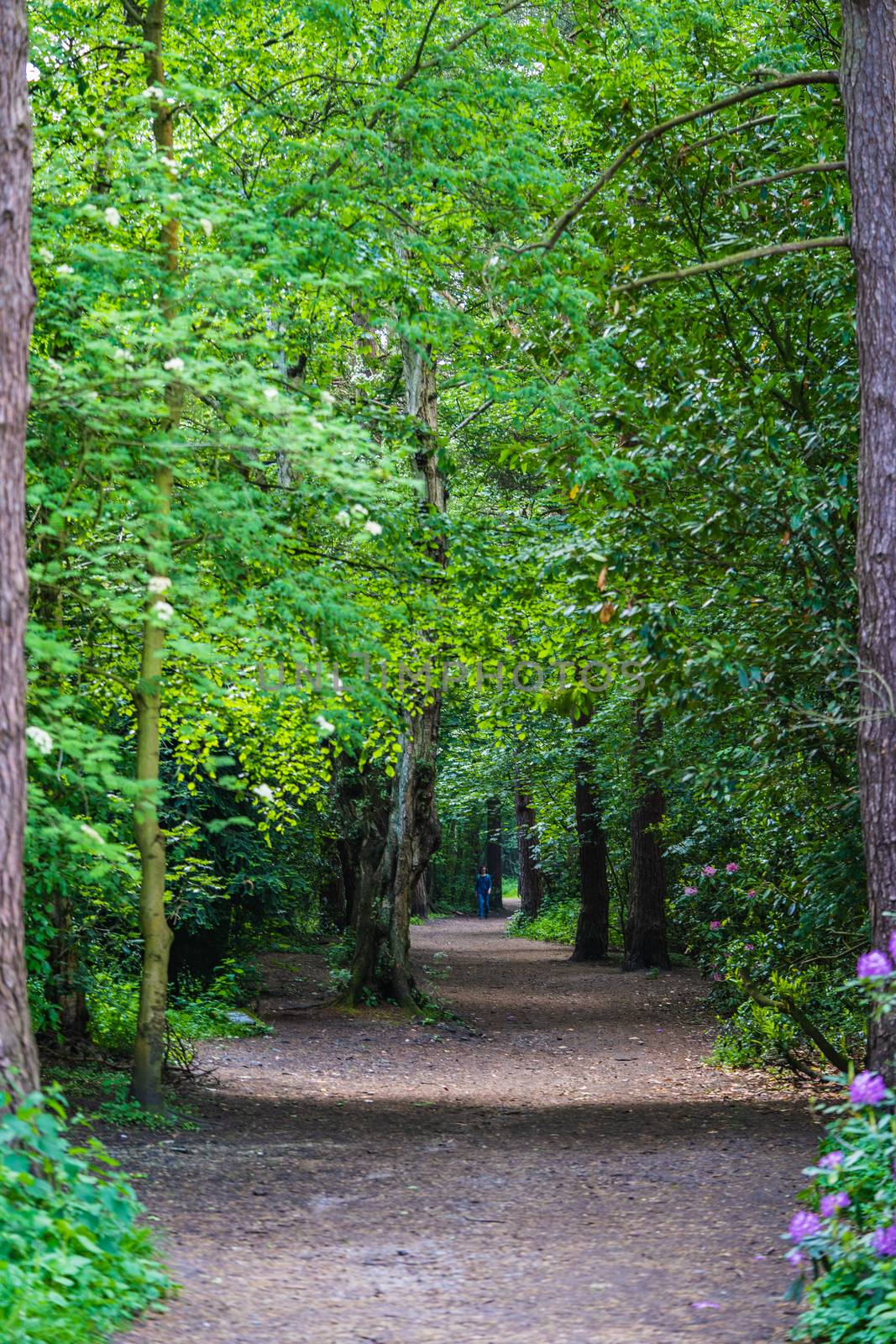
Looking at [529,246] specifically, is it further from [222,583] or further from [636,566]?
[222,583]

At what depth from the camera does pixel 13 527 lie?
560 centimetres

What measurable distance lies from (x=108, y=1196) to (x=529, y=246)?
244 inches

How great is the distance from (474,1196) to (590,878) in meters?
15.7

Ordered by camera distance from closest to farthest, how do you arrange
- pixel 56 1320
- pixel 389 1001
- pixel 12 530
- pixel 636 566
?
pixel 56 1320, pixel 12 530, pixel 636 566, pixel 389 1001

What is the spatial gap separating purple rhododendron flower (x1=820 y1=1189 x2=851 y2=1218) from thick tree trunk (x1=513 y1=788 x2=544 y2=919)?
94.6ft

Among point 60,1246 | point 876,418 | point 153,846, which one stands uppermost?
point 876,418

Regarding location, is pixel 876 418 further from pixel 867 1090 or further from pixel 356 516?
pixel 867 1090

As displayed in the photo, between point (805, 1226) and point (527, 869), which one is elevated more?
point (805, 1226)

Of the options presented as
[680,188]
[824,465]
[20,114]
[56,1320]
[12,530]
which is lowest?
[56,1320]

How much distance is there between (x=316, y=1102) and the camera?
Result: 1063 centimetres

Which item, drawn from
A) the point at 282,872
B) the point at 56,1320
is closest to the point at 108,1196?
the point at 56,1320

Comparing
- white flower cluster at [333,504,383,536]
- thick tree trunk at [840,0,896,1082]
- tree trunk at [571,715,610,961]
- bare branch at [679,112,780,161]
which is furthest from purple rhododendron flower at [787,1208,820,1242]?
tree trunk at [571,715,610,961]

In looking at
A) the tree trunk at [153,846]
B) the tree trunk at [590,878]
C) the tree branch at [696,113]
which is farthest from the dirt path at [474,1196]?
the tree trunk at [590,878]

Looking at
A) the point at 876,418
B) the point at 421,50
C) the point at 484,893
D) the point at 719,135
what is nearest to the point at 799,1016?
the point at 876,418
